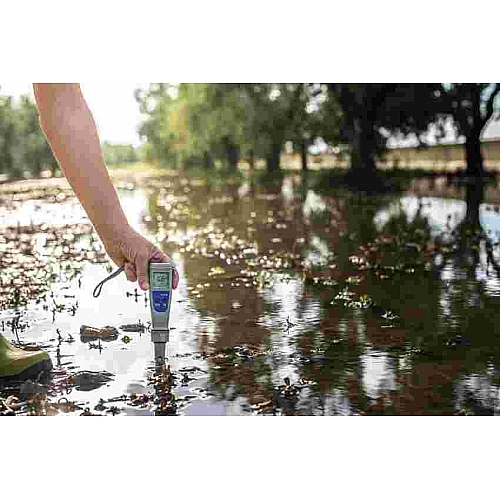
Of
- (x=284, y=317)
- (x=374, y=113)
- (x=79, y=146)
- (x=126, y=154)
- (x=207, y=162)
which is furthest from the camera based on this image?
(x=126, y=154)

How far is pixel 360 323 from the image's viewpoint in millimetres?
6301

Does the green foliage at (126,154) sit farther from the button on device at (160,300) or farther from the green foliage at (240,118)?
the button on device at (160,300)

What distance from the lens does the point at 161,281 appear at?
445cm

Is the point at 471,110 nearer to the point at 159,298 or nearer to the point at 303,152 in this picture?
the point at 303,152

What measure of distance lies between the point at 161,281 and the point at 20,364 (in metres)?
0.97

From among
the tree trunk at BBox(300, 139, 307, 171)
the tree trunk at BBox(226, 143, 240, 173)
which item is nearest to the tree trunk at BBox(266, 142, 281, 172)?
the tree trunk at BBox(300, 139, 307, 171)

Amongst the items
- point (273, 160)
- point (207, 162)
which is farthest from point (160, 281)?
point (207, 162)

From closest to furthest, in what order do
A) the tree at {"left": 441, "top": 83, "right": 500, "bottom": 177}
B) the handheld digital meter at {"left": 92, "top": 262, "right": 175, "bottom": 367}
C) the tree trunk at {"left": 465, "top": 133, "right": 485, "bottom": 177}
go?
the handheld digital meter at {"left": 92, "top": 262, "right": 175, "bottom": 367}, the tree at {"left": 441, "top": 83, "right": 500, "bottom": 177}, the tree trunk at {"left": 465, "top": 133, "right": 485, "bottom": 177}

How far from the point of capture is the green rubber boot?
4906 millimetres

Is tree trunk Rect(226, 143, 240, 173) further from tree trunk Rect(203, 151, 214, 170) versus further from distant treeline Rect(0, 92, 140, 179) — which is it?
distant treeline Rect(0, 92, 140, 179)
